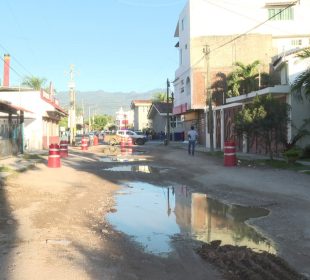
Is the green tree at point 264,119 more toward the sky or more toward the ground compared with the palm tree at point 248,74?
more toward the ground

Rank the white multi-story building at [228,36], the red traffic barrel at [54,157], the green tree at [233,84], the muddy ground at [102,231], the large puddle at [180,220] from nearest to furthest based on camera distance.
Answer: the muddy ground at [102,231]
the large puddle at [180,220]
the red traffic barrel at [54,157]
the green tree at [233,84]
the white multi-story building at [228,36]

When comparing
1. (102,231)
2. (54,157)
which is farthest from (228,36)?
(102,231)

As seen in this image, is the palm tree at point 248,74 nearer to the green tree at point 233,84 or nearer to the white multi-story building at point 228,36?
the green tree at point 233,84

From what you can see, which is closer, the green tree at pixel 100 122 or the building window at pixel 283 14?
the building window at pixel 283 14

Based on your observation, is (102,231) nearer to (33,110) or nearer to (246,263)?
(246,263)

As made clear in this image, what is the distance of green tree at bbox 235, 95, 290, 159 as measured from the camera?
23156 millimetres

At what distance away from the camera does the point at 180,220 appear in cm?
998

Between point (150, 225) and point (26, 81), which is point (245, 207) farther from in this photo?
point (26, 81)

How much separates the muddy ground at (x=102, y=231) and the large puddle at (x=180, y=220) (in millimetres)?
241

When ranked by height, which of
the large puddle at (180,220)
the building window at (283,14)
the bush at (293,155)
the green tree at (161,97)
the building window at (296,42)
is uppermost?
the building window at (283,14)

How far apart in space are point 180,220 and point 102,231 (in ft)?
6.23

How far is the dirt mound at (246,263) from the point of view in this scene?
6.06 meters

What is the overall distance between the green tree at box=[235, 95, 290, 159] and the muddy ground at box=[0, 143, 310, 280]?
6.26m

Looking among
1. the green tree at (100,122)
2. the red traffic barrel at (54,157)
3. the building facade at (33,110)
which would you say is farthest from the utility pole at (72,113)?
the green tree at (100,122)
